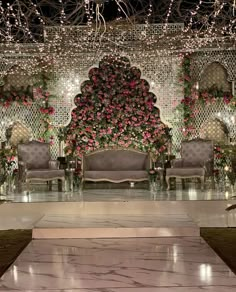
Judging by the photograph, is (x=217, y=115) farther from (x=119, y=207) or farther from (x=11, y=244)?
(x=11, y=244)

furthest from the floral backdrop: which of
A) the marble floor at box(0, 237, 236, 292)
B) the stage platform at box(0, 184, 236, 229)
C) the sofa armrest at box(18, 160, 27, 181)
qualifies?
the marble floor at box(0, 237, 236, 292)

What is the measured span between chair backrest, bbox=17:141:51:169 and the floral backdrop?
4.51 ft

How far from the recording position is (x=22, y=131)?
12828mm

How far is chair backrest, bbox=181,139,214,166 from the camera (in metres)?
11.0

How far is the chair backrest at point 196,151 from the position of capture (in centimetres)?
1098

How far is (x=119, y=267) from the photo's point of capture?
5.27m

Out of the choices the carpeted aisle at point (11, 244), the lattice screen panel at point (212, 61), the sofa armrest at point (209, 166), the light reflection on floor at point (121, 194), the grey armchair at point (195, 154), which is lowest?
the carpeted aisle at point (11, 244)

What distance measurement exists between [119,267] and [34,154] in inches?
237

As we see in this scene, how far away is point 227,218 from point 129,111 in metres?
4.65

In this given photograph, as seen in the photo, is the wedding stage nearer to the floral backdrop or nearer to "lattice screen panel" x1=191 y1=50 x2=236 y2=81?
the floral backdrop

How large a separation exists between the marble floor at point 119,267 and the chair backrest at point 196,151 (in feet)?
14.6

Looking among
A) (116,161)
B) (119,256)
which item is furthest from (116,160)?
(119,256)

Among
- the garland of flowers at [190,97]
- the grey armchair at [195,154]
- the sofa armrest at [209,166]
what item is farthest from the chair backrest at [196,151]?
the garland of flowers at [190,97]

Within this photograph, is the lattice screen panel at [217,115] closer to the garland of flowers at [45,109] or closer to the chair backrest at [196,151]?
the chair backrest at [196,151]
